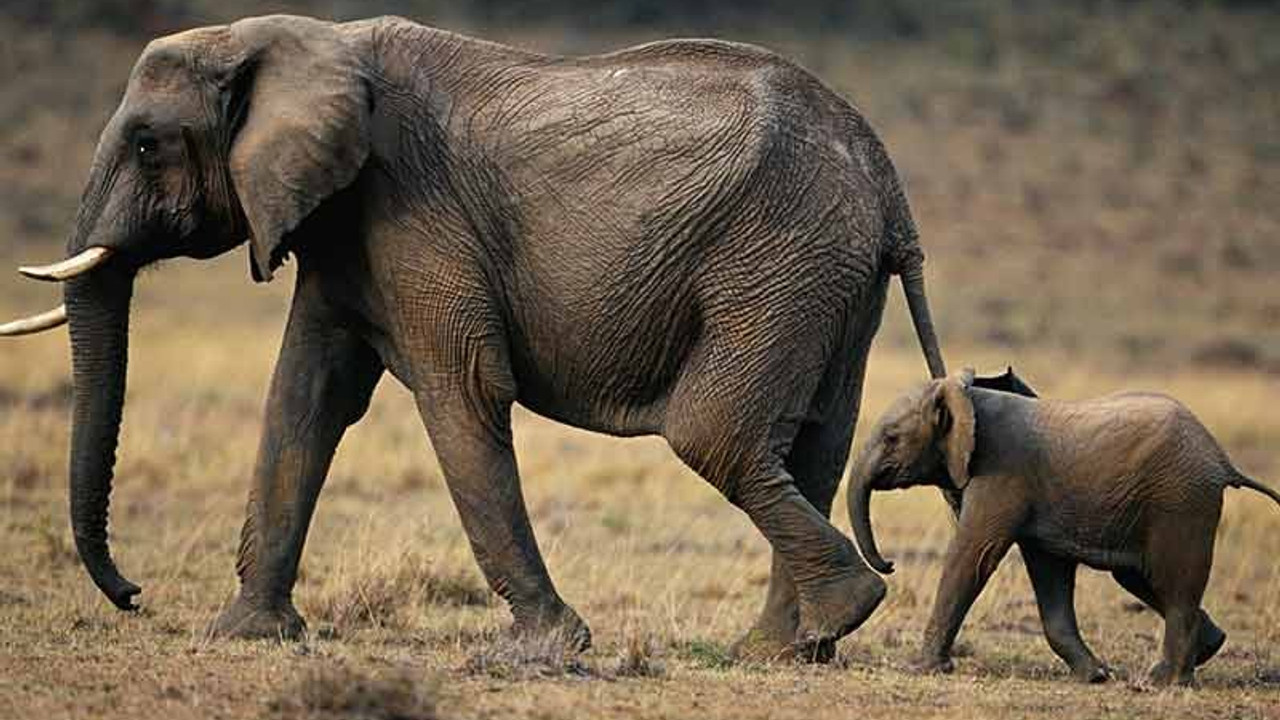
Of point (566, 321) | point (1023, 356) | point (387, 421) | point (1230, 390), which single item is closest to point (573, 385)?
point (566, 321)

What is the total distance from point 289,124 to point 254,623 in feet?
7.16

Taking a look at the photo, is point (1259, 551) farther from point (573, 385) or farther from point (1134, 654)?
point (573, 385)

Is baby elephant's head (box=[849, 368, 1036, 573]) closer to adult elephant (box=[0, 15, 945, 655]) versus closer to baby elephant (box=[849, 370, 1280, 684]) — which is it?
baby elephant (box=[849, 370, 1280, 684])

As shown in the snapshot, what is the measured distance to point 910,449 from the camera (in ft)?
35.0

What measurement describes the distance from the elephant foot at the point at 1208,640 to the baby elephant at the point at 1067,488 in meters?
0.13

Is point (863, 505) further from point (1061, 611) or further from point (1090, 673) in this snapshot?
point (1090, 673)

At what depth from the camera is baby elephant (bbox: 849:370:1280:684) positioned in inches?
414

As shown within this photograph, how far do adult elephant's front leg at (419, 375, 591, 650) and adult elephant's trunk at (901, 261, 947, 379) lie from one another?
183cm

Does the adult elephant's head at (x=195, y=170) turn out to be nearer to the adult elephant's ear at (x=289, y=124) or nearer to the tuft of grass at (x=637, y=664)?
the adult elephant's ear at (x=289, y=124)

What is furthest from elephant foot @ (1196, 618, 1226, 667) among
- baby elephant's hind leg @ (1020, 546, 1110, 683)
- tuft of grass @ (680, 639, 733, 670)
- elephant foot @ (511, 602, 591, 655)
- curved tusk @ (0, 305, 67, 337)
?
curved tusk @ (0, 305, 67, 337)

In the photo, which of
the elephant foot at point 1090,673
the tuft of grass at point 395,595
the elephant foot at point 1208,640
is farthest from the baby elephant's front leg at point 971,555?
the tuft of grass at point 395,595

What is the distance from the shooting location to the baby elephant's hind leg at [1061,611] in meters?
10.6

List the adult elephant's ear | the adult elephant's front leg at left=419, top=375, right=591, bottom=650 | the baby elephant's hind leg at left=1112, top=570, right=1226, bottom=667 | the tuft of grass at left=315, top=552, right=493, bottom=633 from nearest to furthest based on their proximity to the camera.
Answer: the adult elephant's ear → the adult elephant's front leg at left=419, top=375, right=591, bottom=650 → the baby elephant's hind leg at left=1112, top=570, right=1226, bottom=667 → the tuft of grass at left=315, top=552, right=493, bottom=633

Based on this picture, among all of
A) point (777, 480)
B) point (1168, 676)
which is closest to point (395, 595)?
point (777, 480)
